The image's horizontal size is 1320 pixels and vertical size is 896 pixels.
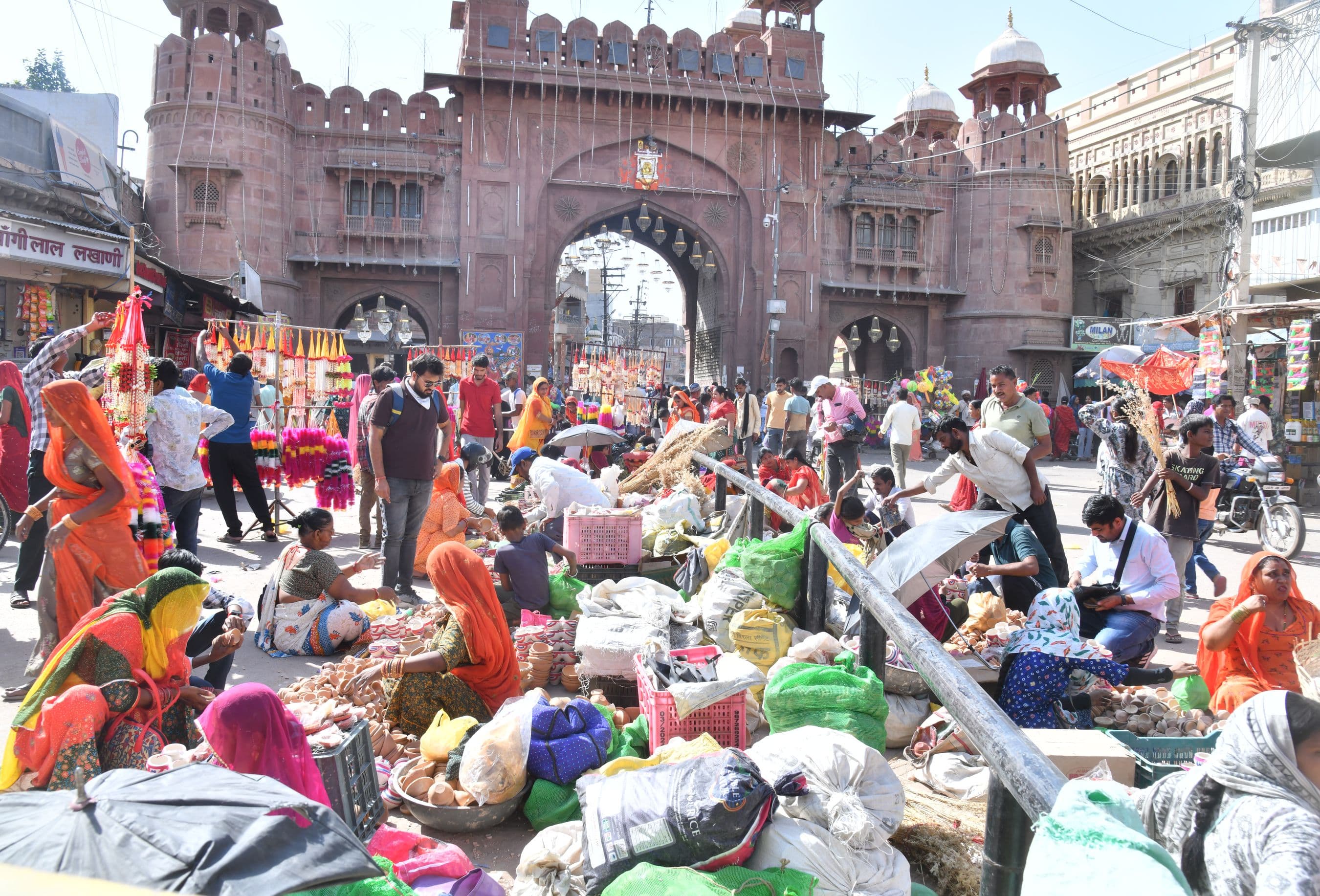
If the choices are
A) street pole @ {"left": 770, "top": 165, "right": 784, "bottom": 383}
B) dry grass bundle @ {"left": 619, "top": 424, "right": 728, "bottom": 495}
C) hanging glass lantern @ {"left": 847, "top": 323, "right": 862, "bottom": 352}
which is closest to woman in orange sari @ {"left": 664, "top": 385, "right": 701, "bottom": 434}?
dry grass bundle @ {"left": 619, "top": 424, "right": 728, "bottom": 495}

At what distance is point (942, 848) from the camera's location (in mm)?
2795

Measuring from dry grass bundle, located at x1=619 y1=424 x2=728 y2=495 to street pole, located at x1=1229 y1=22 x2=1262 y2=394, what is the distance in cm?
1015

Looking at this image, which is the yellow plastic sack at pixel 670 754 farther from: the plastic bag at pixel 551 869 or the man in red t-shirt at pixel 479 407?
the man in red t-shirt at pixel 479 407

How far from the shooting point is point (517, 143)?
2366cm

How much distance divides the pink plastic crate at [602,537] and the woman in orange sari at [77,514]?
2.58 metres

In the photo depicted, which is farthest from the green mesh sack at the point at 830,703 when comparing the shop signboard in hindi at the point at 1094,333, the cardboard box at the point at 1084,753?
the shop signboard in hindi at the point at 1094,333

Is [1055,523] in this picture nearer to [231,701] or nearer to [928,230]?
[231,701]

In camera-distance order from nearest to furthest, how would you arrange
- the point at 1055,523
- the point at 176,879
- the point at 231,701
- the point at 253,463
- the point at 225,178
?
the point at 176,879 → the point at 231,701 → the point at 1055,523 → the point at 253,463 → the point at 225,178

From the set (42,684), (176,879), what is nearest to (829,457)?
(42,684)

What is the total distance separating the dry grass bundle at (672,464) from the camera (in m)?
8.56

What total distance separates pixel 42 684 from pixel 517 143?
74.0 ft

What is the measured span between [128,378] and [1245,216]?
1711 cm

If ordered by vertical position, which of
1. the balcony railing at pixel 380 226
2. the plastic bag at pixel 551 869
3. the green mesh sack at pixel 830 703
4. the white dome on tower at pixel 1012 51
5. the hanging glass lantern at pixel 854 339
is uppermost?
the white dome on tower at pixel 1012 51

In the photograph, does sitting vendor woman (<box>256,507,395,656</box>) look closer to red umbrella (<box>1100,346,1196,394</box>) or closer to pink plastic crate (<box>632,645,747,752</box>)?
pink plastic crate (<box>632,645,747,752</box>)
